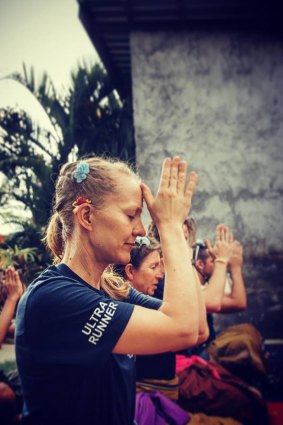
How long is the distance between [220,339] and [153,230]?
1902 mm

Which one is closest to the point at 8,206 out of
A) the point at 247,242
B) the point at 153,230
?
the point at 247,242

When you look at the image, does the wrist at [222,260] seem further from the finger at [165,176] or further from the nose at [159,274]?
the finger at [165,176]

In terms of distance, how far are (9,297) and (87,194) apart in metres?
1.93

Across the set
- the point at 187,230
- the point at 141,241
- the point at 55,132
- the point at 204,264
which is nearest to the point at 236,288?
the point at 204,264

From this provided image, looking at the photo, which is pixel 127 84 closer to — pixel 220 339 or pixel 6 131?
pixel 6 131

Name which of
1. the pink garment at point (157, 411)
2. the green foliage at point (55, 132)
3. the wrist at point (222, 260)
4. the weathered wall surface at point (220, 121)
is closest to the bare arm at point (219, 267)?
the wrist at point (222, 260)

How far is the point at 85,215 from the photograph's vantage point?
1.51m

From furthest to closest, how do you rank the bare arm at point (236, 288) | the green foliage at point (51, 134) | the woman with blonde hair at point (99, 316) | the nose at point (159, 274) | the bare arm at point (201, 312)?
the green foliage at point (51, 134) < the bare arm at point (236, 288) < the nose at point (159, 274) < the bare arm at point (201, 312) < the woman with blonde hair at point (99, 316)

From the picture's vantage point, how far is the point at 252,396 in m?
3.24

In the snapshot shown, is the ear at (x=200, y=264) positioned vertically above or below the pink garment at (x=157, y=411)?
above

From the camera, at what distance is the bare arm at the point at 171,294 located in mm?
1278

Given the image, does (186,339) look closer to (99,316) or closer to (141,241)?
(99,316)

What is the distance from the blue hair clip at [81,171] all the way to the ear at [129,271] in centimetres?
125

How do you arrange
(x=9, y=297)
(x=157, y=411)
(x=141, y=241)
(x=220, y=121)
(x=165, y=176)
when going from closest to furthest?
1. (x=165, y=176)
2. (x=157, y=411)
3. (x=141, y=241)
4. (x=9, y=297)
5. (x=220, y=121)
